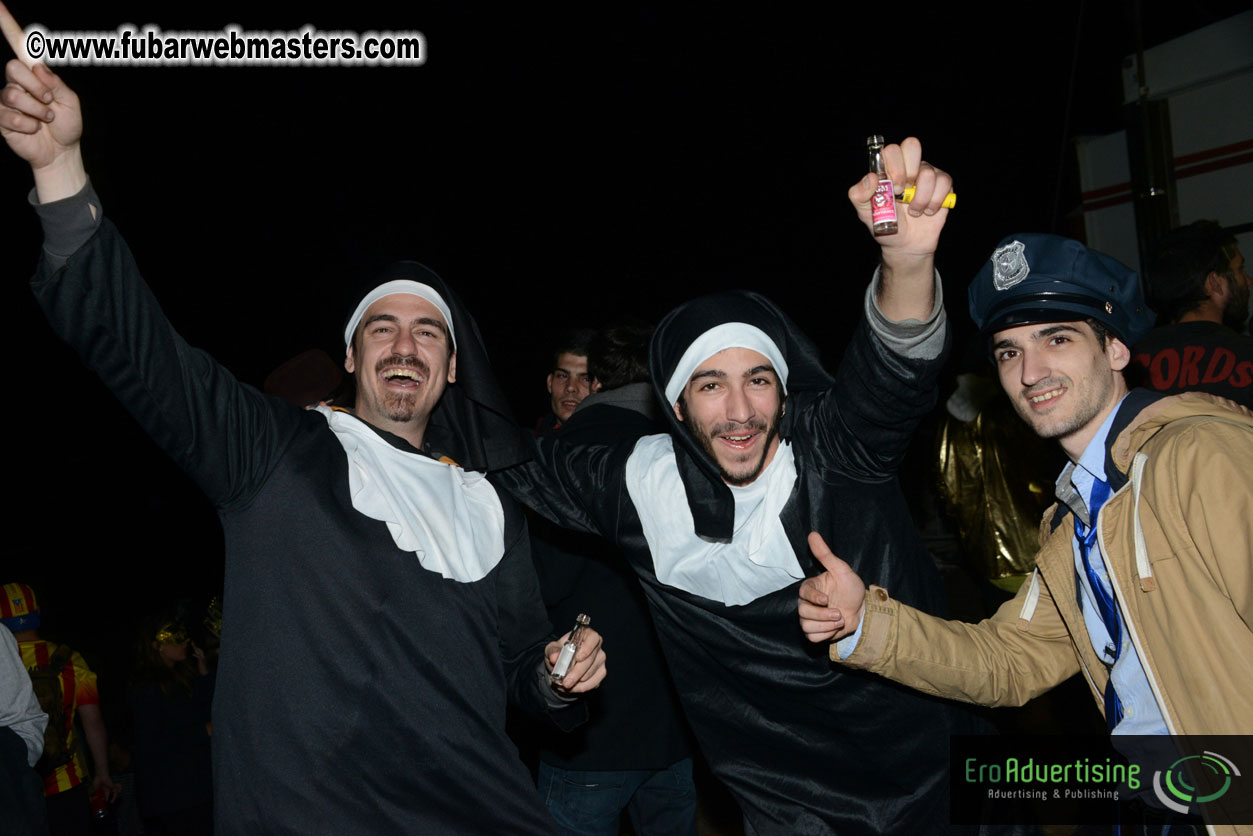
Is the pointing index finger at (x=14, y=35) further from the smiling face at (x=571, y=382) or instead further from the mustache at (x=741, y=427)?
the smiling face at (x=571, y=382)

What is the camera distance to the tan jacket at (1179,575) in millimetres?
2053

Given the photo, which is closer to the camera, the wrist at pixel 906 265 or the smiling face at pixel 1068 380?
the wrist at pixel 906 265

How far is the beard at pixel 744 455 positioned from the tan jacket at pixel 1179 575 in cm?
49

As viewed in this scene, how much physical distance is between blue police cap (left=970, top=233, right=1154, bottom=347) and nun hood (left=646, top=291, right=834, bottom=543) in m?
0.57

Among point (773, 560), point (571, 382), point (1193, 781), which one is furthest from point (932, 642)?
point (571, 382)

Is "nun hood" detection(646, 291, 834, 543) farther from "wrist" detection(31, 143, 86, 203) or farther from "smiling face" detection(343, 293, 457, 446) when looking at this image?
"wrist" detection(31, 143, 86, 203)

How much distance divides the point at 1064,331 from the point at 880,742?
1.27m

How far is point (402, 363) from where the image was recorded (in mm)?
2967

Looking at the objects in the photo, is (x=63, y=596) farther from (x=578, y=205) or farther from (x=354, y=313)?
(x=354, y=313)

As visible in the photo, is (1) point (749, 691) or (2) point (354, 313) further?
(2) point (354, 313)

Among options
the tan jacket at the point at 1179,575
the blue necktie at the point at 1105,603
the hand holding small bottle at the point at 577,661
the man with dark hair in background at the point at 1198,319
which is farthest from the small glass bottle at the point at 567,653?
the man with dark hair in background at the point at 1198,319

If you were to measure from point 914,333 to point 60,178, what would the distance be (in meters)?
2.01

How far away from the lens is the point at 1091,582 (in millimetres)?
2514

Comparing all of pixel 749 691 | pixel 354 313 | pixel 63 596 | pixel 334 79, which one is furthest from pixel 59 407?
pixel 749 691
